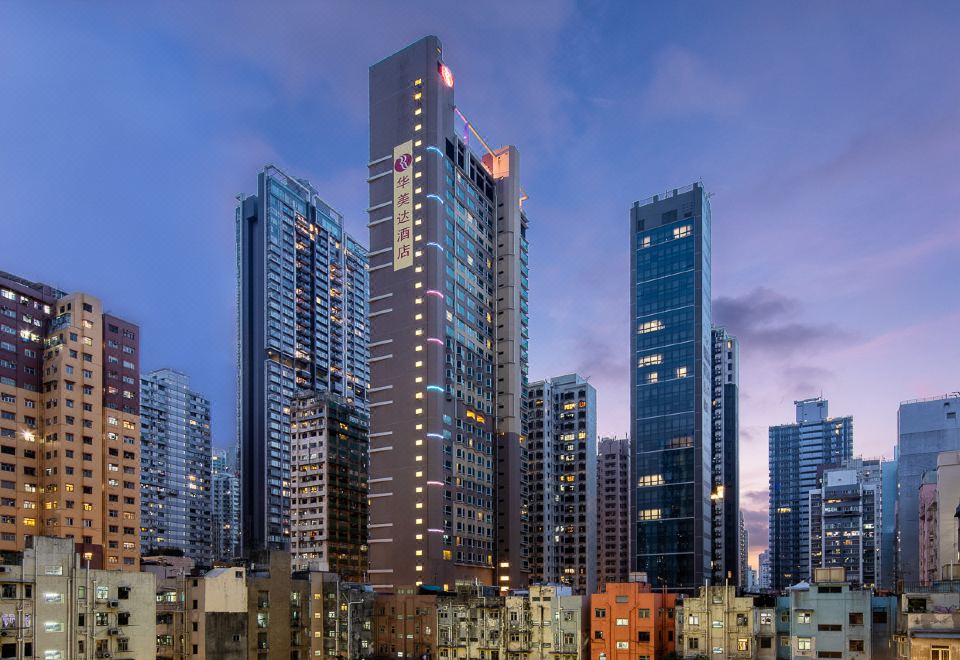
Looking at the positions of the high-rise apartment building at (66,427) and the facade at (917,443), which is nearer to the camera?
the high-rise apartment building at (66,427)

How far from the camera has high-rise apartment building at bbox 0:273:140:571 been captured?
123m

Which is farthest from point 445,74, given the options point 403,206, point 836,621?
point 836,621

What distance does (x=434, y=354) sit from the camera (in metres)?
152

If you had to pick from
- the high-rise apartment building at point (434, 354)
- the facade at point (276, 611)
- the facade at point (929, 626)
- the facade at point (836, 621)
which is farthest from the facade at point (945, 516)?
the facade at point (276, 611)

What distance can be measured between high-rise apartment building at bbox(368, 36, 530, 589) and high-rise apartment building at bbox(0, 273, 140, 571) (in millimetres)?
46303

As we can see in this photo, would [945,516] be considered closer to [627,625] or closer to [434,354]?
[627,625]

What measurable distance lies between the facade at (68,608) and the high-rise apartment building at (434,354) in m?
63.5

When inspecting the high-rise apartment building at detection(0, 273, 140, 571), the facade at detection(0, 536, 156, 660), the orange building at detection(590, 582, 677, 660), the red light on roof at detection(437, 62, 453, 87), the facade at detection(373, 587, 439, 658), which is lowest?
the facade at detection(373, 587, 439, 658)

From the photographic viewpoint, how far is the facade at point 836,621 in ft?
263

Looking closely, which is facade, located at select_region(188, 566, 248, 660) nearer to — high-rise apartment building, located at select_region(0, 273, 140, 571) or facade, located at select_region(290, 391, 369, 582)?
high-rise apartment building, located at select_region(0, 273, 140, 571)

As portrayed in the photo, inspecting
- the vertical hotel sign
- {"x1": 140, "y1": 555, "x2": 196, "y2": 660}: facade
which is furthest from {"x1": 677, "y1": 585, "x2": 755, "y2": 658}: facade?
the vertical hotel sign

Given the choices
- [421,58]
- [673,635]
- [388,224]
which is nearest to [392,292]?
[388,224]

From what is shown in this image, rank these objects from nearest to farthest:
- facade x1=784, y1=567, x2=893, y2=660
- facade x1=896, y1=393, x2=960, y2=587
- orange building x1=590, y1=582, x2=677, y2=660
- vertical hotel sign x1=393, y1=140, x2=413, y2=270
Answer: facade x1=784, y1=567, x2=893, y2=660, orange building x1=590, y1=582, x2=677, y2=660, facade x1=896, y1=393, x2=960, y2=587, vertical hotel sign x1=393, y1=140, x2=413, y2=270

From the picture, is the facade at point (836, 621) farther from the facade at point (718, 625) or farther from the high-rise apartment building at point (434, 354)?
the high-rise apartment building at point (434, 354)
